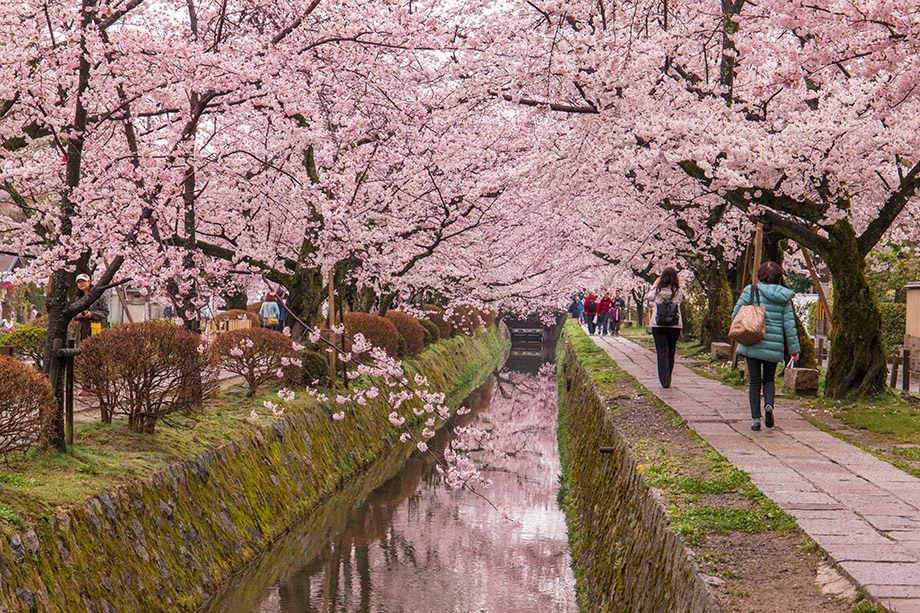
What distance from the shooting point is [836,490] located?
271 inches

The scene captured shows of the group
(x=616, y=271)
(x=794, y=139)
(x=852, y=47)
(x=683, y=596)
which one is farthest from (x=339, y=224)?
(x=616, y=271)

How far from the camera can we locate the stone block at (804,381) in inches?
529

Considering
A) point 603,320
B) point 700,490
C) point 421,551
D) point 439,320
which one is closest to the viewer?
point 700,490

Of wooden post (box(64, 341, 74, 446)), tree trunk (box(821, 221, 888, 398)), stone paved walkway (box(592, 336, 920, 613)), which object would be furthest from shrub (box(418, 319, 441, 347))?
wooden post (box(64, 341, 74, 446))

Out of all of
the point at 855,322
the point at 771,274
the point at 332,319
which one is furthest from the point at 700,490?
the point at 332,319

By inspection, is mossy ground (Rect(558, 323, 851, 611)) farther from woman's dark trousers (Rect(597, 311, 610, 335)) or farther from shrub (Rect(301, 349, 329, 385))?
woman's dark trousers (Rect(597, 311, 610, 335))

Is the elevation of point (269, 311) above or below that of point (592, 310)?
below

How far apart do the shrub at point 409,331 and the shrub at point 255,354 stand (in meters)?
9.74

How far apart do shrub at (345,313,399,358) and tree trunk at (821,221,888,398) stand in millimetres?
10289

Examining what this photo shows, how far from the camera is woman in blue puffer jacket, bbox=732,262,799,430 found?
9773 millimetres

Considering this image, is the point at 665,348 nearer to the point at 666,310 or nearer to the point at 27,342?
the point at 666,310

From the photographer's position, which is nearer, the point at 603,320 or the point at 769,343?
the point at 769,343

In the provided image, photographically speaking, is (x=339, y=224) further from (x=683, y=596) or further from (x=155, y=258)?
(x=683, y=596)

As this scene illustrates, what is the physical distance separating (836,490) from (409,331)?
752 inches
